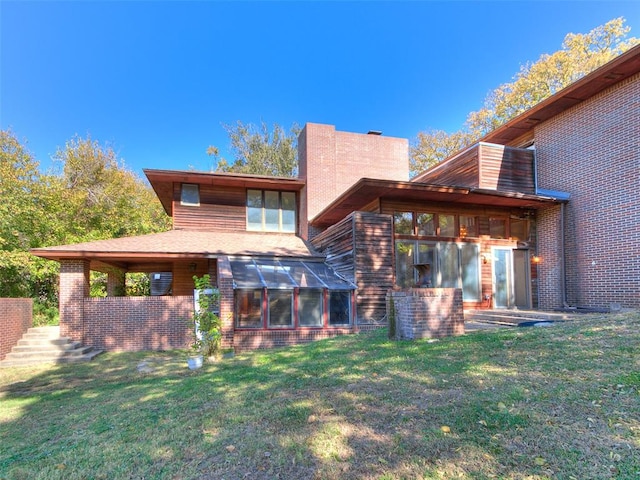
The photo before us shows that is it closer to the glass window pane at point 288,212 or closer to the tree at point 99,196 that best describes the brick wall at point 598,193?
the glass window pane at point 288,212

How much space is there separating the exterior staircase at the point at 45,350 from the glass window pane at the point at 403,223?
9644 mm

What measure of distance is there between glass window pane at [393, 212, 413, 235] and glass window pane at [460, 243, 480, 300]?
1995 millimetres

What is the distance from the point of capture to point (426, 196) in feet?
36.5

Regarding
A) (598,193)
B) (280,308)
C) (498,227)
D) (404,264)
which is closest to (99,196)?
(280,308)

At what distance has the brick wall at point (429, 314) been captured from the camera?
23.2ft

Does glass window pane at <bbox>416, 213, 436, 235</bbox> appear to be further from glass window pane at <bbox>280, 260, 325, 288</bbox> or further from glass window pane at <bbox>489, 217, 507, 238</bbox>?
glass window pane at <bbox>280, 260, 325, 288</bbox>

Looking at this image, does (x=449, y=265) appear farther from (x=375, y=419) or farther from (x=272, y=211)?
(x=375, y=419)

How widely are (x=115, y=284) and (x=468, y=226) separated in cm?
1473

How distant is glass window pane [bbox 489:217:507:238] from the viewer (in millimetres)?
12359

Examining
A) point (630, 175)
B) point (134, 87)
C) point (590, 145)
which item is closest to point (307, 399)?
point (630, 175)

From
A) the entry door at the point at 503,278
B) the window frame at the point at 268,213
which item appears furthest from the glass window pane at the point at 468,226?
the window frame at the point at 268,213

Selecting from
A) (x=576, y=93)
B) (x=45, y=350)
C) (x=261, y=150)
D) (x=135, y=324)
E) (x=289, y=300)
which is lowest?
(x=45, y=350)

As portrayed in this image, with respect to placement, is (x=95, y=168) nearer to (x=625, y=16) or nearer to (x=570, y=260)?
(x=570, y=260)

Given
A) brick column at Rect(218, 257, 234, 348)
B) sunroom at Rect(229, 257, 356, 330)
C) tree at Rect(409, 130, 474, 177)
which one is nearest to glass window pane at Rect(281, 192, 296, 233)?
sunroom at Rect(229, 257, 356, 330)
